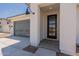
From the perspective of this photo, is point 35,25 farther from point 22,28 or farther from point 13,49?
point 22,28

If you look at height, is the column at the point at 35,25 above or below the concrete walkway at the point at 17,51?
above

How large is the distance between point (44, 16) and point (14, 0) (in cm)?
595

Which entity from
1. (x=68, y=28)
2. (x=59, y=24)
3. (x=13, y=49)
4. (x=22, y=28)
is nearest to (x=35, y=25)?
(x=59, y=24)

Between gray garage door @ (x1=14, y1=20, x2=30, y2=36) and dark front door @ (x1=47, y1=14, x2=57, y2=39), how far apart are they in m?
3.49

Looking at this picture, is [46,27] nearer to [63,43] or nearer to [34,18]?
[34,18]

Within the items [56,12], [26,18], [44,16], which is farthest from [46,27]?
[26,18]

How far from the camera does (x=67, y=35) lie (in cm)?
559

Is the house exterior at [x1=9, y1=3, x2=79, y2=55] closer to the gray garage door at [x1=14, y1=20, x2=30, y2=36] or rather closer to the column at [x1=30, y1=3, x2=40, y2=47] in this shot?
the column at [x1=30, y1=3, x2=40, y2=47]

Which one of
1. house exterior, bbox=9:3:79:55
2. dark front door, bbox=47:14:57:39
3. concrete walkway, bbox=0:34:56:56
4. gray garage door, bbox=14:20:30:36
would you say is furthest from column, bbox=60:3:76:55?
gray garage door, bbox=14:20:30:36

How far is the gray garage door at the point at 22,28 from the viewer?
12.6 m

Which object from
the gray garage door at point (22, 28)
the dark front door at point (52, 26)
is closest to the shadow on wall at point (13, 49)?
the dark front door at point (52, 26)

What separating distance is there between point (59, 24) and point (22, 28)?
6764 millimetres

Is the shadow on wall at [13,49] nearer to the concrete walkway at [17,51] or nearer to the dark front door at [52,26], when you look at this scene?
the concrete walkway at [17,51]

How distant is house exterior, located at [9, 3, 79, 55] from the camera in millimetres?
5465
